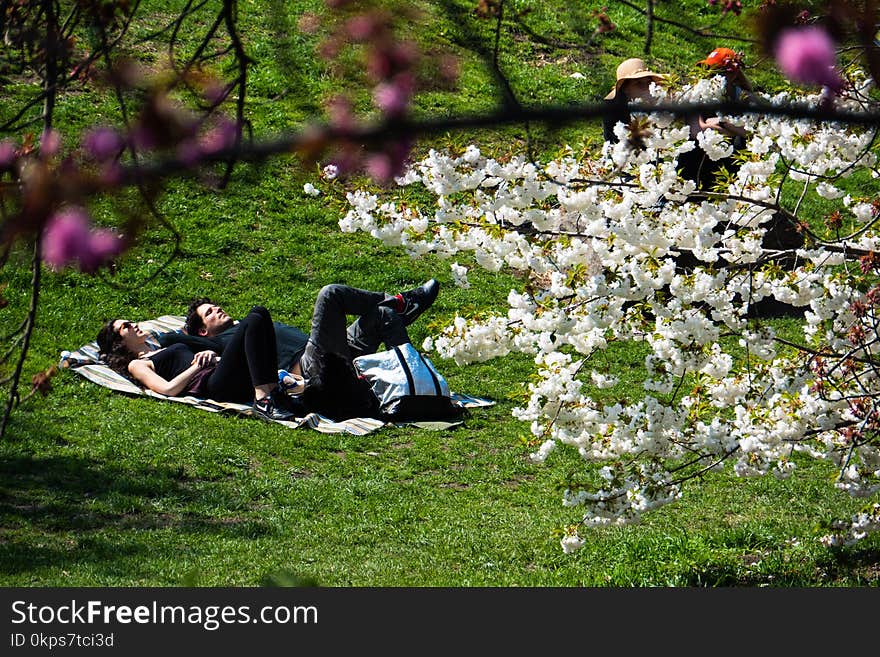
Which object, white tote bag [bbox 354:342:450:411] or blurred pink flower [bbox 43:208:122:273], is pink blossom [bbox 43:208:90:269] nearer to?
blurred pink flower [bbox 43:208:122:273]

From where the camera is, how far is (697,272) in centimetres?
372

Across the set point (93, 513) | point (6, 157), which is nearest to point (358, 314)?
point (93, 513)

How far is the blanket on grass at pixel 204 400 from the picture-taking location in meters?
6.27

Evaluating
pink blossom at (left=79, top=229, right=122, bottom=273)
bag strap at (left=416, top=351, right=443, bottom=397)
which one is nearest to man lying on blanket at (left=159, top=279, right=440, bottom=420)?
bag strap at (left=416, top=351, right=443, bottom=397)

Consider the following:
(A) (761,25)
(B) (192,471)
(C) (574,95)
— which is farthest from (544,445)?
(C) (574,95)

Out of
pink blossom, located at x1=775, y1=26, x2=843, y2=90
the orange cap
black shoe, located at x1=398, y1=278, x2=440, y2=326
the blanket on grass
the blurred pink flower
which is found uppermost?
pink blossom, located at x1=775, y1=26, x2=843, y2=90

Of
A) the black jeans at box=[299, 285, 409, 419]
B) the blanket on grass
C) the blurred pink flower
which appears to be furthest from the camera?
the black jeans at box=[299, 285, 409, 419]

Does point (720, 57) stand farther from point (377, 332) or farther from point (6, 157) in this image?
point (377, 332)

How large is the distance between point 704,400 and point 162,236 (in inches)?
246

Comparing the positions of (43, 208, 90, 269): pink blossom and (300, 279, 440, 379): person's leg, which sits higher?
(43, 208, 90, 269): pink blossom

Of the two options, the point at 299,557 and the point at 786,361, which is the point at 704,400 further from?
the point at 299,557

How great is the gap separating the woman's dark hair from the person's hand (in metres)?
0.46

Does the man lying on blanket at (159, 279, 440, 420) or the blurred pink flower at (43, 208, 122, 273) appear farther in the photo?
the man lying on blanket at (159, 279, 440, 420)

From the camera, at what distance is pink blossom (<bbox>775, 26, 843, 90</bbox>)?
1.52 m
